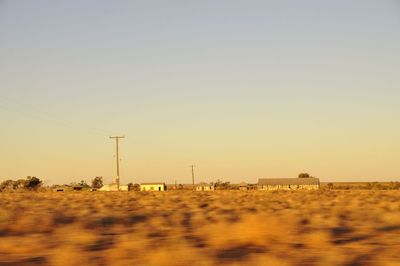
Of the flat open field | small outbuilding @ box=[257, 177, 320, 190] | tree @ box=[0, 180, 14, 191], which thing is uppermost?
tree @ box=[0, 180, 14, 191]

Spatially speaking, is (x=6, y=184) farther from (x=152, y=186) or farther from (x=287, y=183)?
(x=287, y=183)

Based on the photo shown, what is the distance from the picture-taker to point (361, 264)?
704cm

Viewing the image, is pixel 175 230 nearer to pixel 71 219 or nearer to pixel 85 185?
pixel 71 219

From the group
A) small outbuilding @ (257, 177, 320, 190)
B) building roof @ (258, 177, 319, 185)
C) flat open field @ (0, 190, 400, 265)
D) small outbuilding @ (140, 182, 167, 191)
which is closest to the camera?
flat open field @ (0, 190, 400, 265)

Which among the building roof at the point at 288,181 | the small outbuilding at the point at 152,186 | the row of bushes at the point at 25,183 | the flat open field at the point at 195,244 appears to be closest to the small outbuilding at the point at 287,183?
the building roof at the point at 288,181

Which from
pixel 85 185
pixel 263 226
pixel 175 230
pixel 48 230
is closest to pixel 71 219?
pixel 48 230

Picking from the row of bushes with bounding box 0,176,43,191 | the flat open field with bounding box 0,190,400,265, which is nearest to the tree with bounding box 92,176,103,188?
the row of bushes with bounding box 0,176,43,191

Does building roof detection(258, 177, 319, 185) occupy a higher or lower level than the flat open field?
higher

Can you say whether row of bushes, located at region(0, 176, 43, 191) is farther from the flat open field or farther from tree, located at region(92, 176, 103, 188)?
the flat open field

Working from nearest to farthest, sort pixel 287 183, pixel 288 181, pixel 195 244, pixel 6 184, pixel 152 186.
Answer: pixel 195 244 → pixel 287 183 → pixel 288 181 → pixel 152 186 → pixel 6 184

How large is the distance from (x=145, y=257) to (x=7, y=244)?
3087 millimetres

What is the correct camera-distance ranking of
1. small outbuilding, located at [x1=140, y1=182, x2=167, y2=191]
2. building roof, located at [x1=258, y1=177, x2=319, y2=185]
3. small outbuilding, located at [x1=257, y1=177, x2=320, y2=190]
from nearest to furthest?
small outbuilding, located at [x1=257, y1=177, x2=320, y2=190] → building roof, located at [x1=258, y1=177, x2=319, y2=185] → small outbuilding, located at [x1=140, y1=182, x2=167, y2=191]

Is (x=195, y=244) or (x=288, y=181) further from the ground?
(x=288, y=181)

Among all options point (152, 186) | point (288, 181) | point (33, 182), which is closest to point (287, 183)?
point (288, 181)
